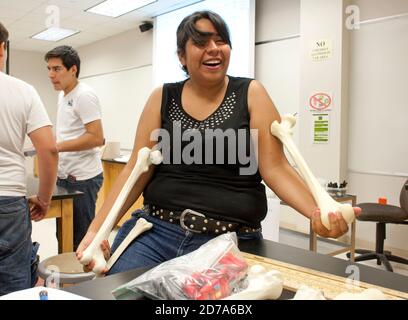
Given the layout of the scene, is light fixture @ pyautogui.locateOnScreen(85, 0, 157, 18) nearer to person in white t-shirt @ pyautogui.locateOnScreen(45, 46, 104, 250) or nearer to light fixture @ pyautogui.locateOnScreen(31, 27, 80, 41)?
light fixture @ pyautogui.locateOnScreen(31, 27, 80, 41)

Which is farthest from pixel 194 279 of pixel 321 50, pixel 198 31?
pixel 321 50

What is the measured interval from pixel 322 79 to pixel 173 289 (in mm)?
3242

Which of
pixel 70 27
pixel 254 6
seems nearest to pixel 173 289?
pixel 254 6

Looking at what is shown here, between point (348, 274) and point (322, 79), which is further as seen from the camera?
point (322, 79)

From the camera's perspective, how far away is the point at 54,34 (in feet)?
21.7

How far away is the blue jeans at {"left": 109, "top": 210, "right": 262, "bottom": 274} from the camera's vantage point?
0.96 m

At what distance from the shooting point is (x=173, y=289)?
665 mm

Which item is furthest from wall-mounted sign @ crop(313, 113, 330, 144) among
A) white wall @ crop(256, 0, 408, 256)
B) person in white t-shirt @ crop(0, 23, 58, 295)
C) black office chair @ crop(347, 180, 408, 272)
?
person in white t-shirt @ crop(0, 23, 58, 295)

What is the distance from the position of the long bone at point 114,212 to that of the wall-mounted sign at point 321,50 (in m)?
2.85

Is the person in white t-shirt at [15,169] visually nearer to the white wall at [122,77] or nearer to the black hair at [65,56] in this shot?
the black hair at [65,56]

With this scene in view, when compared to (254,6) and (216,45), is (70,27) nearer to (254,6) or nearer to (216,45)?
(254,6)

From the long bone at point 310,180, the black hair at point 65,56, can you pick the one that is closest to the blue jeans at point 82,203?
the black hair at point 65,56

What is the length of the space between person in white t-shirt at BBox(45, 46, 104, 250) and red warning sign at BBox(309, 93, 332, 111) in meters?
2.08
